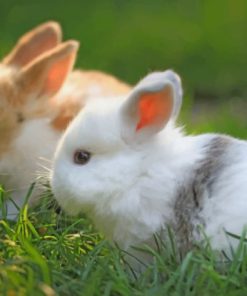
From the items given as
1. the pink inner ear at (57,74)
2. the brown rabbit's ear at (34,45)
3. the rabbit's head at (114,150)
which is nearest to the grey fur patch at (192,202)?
the rabbit's head at (114,150)

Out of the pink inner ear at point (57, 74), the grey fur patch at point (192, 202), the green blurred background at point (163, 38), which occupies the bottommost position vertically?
the grey fur patch at point (192, 202)

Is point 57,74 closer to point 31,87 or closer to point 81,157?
point 31,87

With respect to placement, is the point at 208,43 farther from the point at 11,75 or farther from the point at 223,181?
the point at 223,181

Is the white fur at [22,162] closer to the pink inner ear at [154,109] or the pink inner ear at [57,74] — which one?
the pink inner ear at [57,74]

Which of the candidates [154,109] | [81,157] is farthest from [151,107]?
[81,157]

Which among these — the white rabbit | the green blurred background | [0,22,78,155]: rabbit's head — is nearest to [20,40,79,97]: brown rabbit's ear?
[0,22,78,155]: rabbit's head

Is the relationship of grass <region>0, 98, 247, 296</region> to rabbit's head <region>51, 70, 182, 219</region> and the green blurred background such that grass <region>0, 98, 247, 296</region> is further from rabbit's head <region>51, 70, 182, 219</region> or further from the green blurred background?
the green blurred background
